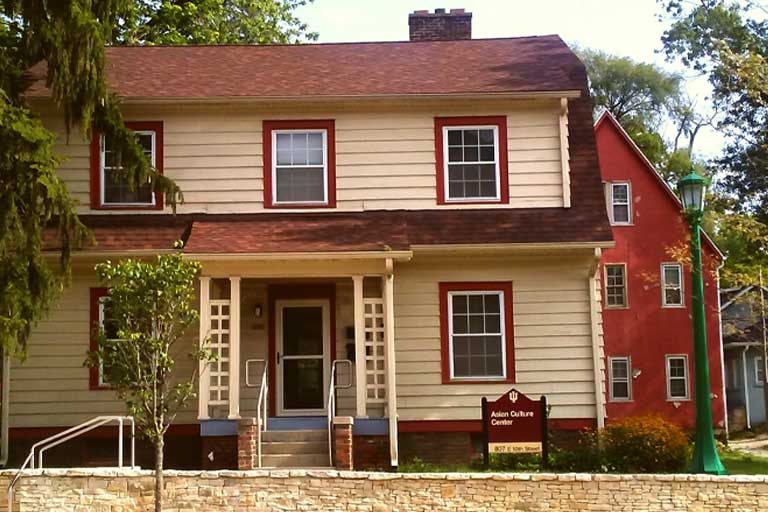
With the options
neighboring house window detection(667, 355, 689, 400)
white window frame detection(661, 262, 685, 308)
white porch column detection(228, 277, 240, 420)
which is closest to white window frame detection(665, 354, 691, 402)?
neighboring house window detection(667, 355, 689, 400)

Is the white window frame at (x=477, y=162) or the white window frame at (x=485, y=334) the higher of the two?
the white window frame at (x=477, y=162)

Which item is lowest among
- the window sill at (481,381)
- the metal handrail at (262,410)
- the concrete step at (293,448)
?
the concrete step at (293,448)

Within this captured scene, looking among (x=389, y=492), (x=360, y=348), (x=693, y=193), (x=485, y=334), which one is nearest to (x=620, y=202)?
(x=485, y=334)

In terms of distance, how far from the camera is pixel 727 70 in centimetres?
1677

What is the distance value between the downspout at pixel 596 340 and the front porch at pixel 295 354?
3.41 metres

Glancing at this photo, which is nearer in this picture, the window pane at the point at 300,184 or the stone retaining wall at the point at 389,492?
the stone retaining wall at the point at 389,492

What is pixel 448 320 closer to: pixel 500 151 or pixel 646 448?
pixel 500 151

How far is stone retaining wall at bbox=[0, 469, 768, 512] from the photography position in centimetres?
1188

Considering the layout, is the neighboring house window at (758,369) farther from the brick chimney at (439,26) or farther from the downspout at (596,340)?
the downspout at (596,340)

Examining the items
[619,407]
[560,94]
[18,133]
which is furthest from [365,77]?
[619,407]

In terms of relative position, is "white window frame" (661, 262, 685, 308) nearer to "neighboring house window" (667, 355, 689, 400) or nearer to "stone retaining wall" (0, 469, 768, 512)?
"neighboring house window" (667, 355, 689, 400)

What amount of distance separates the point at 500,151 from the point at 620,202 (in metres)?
14.8

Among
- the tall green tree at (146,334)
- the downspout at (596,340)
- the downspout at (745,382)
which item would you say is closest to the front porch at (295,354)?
the tall green tree at (146,334)

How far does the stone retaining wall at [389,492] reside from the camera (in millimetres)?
11883
